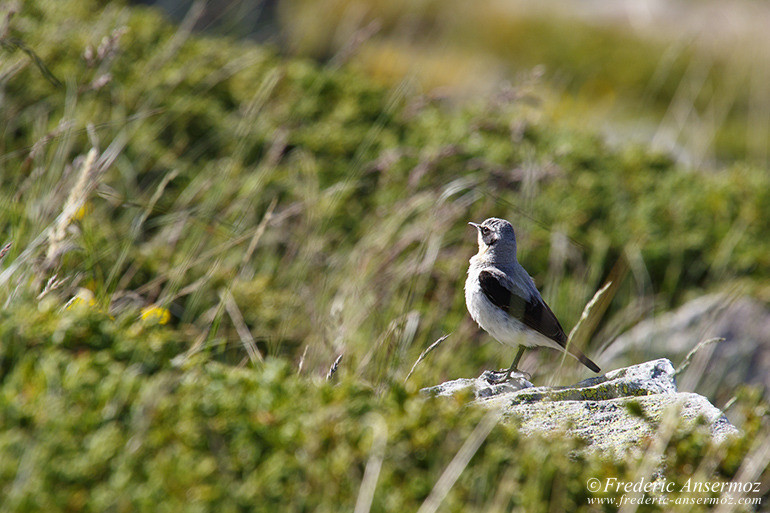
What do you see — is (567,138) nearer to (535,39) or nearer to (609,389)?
(609,389)

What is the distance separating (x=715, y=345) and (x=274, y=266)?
12.6 ft

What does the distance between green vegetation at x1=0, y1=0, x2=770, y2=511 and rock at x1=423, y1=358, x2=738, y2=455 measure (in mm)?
191

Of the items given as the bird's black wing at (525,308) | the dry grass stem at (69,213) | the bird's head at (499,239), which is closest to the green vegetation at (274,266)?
the dry grass stem at (69,213)

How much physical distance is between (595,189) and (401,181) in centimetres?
228

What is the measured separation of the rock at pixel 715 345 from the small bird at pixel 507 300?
2.28 m

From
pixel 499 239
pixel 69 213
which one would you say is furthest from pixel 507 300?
pixel 69 213

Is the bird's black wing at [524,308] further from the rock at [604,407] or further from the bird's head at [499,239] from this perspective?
the rock at [604,407]

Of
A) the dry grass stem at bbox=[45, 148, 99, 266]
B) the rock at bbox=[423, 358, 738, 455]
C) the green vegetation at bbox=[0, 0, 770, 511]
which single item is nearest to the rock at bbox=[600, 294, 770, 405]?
the green vegetation at bbox=[0, 0, 770, 511]

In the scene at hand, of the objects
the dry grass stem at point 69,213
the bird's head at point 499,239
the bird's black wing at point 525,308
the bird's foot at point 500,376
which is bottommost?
the bird's foot at point 500,376

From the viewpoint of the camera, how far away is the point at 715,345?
6230 millimetres

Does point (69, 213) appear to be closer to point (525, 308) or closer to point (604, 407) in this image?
point (525, 308)

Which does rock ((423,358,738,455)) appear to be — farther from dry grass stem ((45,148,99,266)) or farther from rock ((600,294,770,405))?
rock ((600,294,770,405))

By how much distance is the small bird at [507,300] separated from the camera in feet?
13.7

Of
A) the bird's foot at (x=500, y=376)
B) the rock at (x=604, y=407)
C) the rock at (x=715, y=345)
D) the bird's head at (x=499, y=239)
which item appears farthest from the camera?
the rock at (x=715, y=345)
